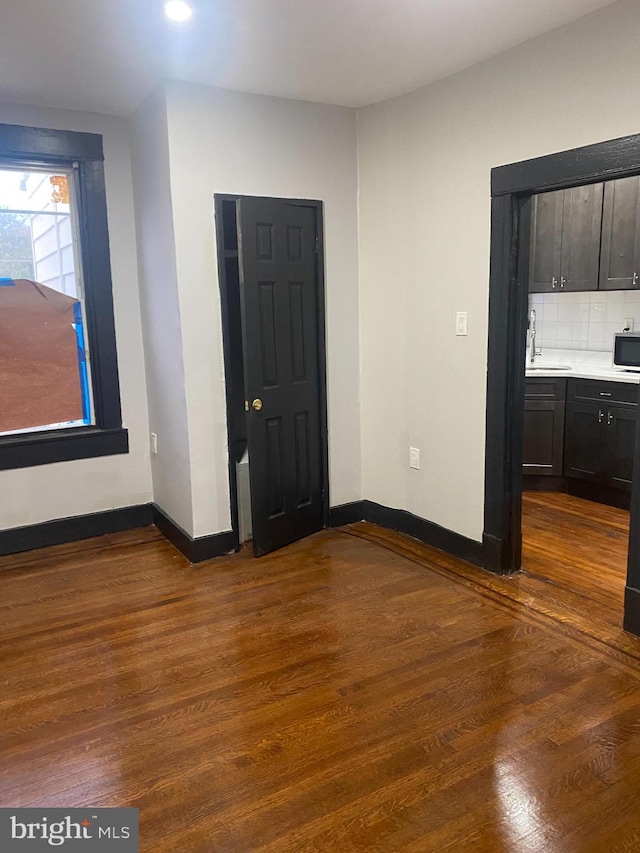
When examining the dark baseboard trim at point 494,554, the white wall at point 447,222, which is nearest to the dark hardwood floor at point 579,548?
the dark baseboard trim at point 494,554

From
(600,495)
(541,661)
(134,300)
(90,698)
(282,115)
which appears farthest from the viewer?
(600,495)

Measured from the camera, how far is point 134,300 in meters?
4.14

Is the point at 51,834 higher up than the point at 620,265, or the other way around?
the point at 620,265

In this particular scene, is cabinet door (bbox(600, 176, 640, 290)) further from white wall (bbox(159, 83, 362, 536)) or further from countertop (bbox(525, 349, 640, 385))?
white wall (bbox(159, 83, 362, 536))

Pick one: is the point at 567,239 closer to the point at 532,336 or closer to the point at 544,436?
the point at 532,336

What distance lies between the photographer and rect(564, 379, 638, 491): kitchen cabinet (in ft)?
14.0

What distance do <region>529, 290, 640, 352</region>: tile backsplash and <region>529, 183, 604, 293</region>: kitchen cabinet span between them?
0.26m

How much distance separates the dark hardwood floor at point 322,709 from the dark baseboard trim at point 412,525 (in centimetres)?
11

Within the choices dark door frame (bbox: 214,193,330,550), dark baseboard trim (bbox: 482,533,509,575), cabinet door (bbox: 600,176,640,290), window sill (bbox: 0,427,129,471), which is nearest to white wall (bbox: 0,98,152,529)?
window sill (bbox: 0,427,129,471)

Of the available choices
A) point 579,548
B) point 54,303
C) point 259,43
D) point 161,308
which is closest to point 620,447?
point 579,548

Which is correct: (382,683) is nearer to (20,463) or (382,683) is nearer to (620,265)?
(20,463)

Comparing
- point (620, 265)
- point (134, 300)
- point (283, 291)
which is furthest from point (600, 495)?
point (134, 300)

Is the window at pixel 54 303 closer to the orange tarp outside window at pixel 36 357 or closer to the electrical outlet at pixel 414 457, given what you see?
the orange tarp outside window at pixel 36 357

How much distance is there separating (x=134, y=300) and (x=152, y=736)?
2698mm
